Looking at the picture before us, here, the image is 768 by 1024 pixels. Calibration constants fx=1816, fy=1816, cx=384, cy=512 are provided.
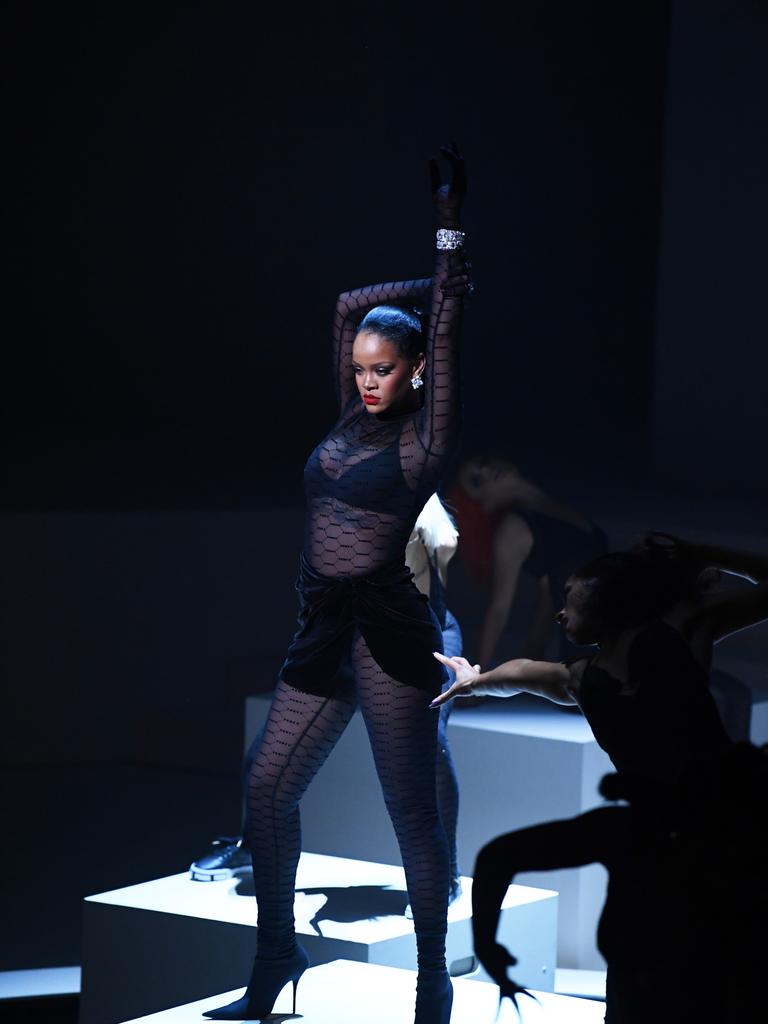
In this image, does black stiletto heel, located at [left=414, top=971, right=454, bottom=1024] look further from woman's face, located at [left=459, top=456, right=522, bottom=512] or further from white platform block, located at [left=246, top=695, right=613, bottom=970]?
woman's face, located at [left=459, top=456, right=522, bottom=512]

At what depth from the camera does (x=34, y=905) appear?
598 cm

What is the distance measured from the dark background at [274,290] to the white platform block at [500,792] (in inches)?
54.2

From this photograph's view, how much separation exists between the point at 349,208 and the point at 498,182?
0.91 metres

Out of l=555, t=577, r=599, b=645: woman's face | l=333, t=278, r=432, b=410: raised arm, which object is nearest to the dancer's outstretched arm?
l=555, t=577, r=599, b=645: woman's face

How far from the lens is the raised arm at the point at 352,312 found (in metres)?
3.83

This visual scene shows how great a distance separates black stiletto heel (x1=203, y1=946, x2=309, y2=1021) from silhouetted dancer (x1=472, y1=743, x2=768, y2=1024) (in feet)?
3.61

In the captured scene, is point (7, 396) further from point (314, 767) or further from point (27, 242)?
point (314, 767)

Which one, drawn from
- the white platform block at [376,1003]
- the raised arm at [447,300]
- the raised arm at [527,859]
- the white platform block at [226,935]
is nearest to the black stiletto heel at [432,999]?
the white platform block at [376,1003]

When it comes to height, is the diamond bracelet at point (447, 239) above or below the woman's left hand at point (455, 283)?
above

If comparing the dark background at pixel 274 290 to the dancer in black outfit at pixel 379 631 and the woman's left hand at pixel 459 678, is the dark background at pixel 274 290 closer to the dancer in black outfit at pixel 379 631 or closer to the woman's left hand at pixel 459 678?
the dancer in black outfit at pixel 379 631

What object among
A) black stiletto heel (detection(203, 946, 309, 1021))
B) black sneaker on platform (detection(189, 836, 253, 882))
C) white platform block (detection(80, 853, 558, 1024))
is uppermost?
black stiletto heel (detection(203, 946, 309, 1021))

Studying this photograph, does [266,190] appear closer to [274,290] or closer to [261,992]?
[274,290]

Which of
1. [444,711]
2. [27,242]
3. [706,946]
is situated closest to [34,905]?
[444,711]

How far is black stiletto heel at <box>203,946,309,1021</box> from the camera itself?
12.6 feet
